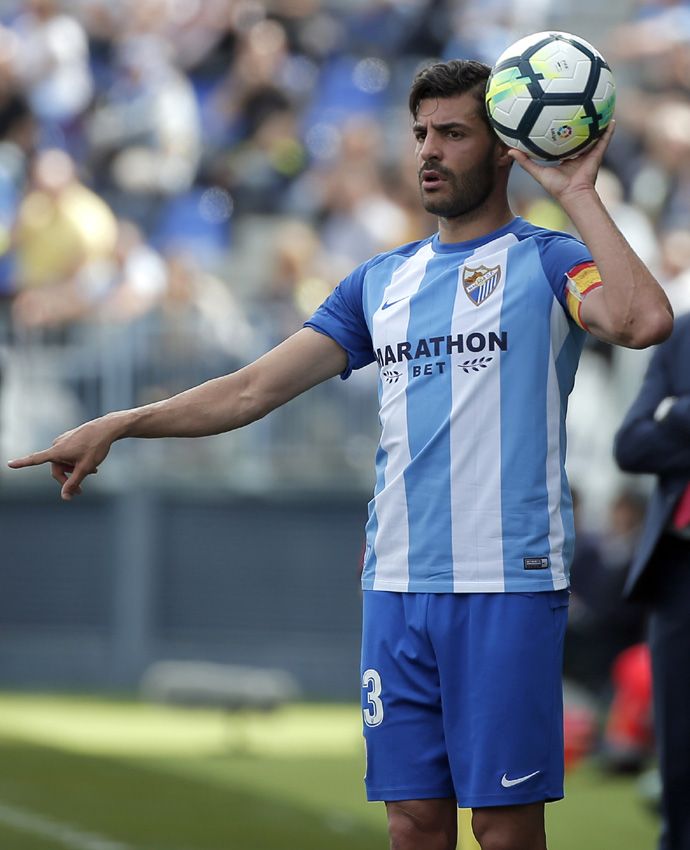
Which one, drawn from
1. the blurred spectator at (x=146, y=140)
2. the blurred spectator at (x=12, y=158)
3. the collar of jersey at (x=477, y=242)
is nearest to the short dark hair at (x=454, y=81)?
the collar of jersey at (x=477, y=242)

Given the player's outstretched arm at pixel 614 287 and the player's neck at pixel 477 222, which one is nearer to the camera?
the player's outstretched arm at pixel 614 287

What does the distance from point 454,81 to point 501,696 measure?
5.29ft

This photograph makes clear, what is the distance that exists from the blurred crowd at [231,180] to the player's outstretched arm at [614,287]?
8947mm

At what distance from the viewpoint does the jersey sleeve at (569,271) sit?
4168 millimetres

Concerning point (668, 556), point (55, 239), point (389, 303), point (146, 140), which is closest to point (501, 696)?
point (389, 303)

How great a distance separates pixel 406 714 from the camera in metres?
4.36

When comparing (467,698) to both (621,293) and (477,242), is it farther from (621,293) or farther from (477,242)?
(477,242)

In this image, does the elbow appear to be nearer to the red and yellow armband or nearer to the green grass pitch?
the red and yellow armband

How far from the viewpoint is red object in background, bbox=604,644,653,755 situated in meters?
9.79

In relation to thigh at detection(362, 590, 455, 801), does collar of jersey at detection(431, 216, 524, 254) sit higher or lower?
higher

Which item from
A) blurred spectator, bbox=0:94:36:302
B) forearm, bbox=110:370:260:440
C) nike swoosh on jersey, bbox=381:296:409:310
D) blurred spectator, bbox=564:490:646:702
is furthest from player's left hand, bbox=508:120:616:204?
blurred spectator, bbox=0:94:36:302

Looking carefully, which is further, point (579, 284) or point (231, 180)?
point (231, 180)

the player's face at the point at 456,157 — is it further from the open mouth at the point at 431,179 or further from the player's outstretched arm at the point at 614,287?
the player's outstretched arm at the point at 614,287

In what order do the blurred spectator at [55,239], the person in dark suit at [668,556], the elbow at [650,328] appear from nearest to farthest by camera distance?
1. the elbow at [650,328]
2. the person in dark suit at [668,556]
3. the blurred spectator at [55,239]
